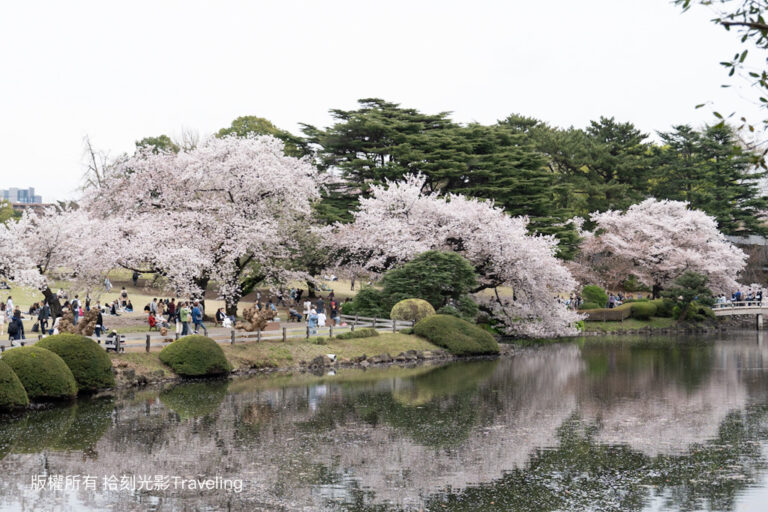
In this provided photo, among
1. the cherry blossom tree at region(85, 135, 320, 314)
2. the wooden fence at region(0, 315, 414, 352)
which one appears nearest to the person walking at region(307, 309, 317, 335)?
the wooden fence at region(0, 315, 414, 352)

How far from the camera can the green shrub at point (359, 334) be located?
3759cm

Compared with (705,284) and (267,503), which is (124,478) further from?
(705,284)

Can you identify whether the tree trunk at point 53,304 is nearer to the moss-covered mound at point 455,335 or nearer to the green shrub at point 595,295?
the moss-covered mound at point 455,335

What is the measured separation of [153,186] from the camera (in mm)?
43125

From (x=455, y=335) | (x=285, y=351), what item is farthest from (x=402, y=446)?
(x=455, y=335)

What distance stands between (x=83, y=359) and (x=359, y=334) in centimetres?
1527

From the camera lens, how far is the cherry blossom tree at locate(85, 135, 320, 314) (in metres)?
39.6

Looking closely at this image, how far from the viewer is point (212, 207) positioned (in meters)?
41.8

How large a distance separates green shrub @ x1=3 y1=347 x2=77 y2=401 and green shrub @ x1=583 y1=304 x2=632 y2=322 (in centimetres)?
4062

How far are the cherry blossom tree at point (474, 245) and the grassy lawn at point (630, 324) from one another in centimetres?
713

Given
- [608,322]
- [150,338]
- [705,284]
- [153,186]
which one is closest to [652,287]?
[705,284]

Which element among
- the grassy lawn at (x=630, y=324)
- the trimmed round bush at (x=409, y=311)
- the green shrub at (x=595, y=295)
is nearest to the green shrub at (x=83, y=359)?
the trimmed round bush at (x=409, y=311)

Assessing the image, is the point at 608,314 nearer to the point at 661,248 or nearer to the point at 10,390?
the point at 661,248

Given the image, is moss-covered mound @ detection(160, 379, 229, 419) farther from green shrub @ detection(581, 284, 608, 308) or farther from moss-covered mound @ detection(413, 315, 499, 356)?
green shrub @ detection(581, 284, 608, 308)
